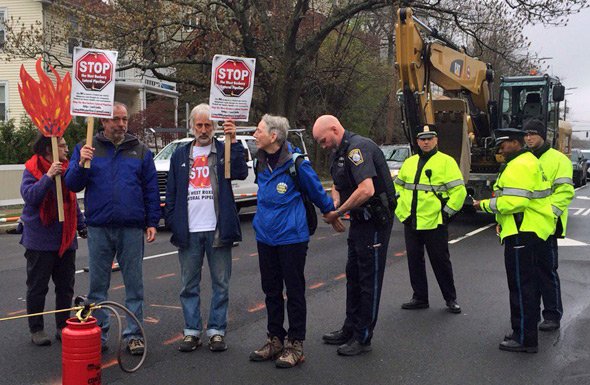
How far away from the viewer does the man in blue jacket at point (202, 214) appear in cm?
559

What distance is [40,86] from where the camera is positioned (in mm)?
5637

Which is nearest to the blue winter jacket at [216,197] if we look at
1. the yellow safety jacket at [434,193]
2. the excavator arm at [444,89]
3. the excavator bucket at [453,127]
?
the yellow safety jacket at [434,193]

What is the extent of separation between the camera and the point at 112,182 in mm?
5465

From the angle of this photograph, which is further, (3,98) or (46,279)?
(3,98)

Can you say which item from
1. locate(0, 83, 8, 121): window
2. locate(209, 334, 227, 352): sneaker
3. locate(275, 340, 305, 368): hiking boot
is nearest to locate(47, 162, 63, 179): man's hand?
locate(209, 334, 227, 352): sneaker

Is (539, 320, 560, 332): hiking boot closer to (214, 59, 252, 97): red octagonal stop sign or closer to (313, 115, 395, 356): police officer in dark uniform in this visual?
(313, 115, 395, 356): police officer in dark uniform

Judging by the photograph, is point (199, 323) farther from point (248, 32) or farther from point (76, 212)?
point (248, 32)

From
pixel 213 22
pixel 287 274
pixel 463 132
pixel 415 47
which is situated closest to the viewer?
pixel 287 274

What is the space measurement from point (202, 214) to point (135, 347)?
121 cm

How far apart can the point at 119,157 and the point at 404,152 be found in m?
13.9

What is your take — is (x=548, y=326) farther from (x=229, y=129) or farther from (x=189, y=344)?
(x=229, y=129)

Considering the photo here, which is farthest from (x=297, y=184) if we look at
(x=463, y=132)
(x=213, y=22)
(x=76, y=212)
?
(x=213, y=22)

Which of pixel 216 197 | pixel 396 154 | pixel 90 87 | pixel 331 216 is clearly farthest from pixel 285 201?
pixel 396 154

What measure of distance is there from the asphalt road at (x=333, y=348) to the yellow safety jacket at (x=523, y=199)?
1.06 meters
